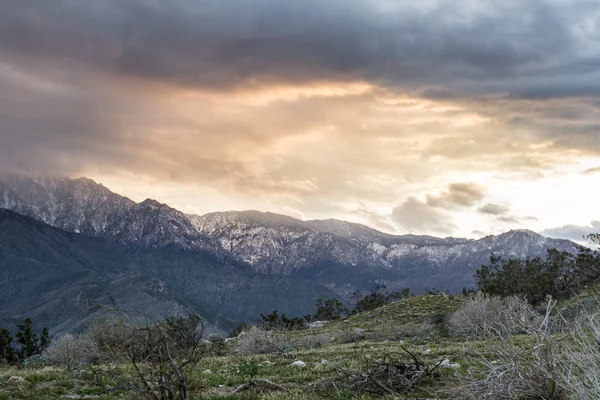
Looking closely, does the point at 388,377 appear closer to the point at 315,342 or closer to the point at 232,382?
the point at 232,382

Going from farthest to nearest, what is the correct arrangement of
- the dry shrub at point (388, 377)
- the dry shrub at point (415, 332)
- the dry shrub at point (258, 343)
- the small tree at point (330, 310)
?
the small tree at point (330, 310), the dry shrub at point (415, 332), the dry shrub at point (258, 343), the dry shrub at point (388, 377)

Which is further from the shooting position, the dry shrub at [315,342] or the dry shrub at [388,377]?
the dry shrub at [315,342]

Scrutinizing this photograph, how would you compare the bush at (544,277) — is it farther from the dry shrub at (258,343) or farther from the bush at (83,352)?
the bush at (83,352)

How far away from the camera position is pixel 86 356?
25.4 m

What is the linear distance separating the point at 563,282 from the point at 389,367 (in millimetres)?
65749

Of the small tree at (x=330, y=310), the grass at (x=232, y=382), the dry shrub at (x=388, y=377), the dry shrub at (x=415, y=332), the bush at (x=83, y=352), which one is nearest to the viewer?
the grass at (x=232, y=382)

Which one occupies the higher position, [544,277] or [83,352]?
[544,277]

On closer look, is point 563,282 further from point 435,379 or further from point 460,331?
point 435,379

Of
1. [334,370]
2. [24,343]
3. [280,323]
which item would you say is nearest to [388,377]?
[334,370]

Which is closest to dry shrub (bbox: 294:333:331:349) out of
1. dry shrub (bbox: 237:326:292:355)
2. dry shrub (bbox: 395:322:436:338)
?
dry shrub (bbox: 237:326:292:355)

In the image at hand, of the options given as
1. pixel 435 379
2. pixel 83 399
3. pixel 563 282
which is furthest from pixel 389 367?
pixel 563 282

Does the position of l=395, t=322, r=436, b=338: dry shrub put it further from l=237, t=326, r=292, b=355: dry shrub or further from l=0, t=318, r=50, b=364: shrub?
l=0, t=318, r=50, b=364: shrub

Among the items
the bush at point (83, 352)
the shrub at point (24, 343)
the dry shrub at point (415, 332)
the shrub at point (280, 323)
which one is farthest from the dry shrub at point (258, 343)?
the shrub at point (24, 343)

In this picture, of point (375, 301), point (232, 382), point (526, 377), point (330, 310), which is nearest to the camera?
point (526, 377)
